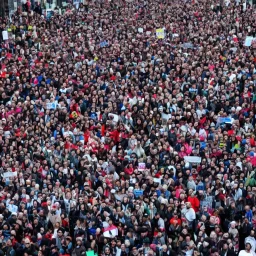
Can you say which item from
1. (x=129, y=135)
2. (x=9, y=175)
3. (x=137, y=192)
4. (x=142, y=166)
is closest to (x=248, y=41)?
(x=129, y=135)

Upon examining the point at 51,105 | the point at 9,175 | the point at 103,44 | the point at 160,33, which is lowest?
the point at 9,175

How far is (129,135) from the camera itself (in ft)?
95.0

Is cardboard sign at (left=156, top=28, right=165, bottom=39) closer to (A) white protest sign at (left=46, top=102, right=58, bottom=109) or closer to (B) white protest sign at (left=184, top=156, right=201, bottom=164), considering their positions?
(A) white protest sign at (left=46, top=102, right=58, bottom=109)

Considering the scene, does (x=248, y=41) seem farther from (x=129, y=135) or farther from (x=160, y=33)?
(x=129, y=135)

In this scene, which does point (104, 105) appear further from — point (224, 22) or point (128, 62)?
point (224, 22)

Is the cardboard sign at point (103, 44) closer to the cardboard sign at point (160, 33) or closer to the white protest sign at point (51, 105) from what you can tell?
the cardboard sign at point (160, 33)

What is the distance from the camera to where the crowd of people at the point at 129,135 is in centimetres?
2344

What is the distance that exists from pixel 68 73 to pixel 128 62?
2.26 meters

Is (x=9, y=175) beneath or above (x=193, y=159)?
beneath

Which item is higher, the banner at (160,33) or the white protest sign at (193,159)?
the banner at (160,33)

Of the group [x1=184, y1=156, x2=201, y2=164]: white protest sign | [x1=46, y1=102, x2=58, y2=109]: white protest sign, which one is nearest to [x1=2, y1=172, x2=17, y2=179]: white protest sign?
[x1=184, y1=156, x2=201, y2=164]: white protest sign

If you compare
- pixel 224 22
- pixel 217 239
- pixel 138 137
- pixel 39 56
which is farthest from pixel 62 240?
pixel 224 22

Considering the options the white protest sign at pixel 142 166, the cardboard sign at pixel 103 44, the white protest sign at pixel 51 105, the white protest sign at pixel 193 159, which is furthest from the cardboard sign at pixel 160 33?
the white protest sign at pixel 142 166

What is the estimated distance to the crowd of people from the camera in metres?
23.4
